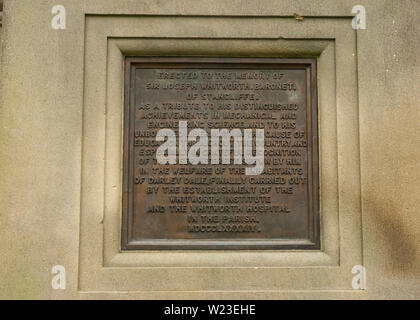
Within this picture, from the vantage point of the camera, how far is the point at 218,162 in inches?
161

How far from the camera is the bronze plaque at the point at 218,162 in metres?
4.04

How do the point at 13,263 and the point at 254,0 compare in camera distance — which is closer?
the point at 13,263

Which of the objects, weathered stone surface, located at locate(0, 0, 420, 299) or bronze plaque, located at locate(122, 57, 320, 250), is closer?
weathered stone surface, located at locate(0, 0, 420, 299)

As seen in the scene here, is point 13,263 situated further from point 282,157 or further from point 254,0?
point 254,0

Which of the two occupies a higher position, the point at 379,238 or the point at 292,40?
the point at 292,40

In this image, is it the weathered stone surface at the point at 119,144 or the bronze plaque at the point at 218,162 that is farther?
the bronze plaque at the point at 218,162

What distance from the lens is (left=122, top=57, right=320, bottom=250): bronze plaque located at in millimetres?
4035

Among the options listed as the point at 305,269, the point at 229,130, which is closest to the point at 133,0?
the point at 229,130

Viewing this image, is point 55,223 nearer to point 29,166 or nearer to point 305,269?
point 29,166

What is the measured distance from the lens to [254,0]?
4.13 m

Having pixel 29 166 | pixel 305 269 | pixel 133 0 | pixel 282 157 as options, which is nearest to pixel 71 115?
pixel 29 166

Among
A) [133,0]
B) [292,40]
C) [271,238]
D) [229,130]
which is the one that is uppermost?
[133,0]

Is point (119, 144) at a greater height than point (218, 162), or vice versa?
point (119, 144)

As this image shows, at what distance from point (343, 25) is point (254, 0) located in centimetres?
93
